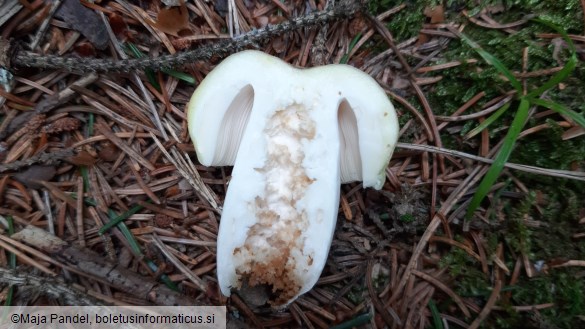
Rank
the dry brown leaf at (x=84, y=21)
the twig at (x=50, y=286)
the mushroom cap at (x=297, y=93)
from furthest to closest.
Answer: the dry brown leaf at (x=84, y=21) → the twig at (x=50, y=286) → the mushroom cap at (x=297, y=93)

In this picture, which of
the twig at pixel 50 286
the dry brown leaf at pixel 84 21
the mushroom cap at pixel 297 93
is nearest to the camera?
the mushroom cap at pixel 297 93

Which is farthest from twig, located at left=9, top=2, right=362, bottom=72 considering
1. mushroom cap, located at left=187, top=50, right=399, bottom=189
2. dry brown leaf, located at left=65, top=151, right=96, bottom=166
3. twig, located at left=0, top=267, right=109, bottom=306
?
twig, located at left=0, top=267, right=109, bottom=306

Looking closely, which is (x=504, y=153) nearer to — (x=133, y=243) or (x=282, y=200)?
(x=282, y=200)

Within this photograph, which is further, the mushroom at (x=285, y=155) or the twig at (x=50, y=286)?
the twig at (x=50, y=286)

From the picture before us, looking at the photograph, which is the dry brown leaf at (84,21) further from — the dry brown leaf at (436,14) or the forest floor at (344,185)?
the dry brown leaf at (436,14)

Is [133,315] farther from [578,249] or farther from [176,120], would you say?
[578,249]

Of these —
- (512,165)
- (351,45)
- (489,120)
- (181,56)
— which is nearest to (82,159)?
(181,56)

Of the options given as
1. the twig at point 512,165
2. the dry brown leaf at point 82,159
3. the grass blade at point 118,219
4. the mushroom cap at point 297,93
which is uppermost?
the mushroom cap at point 297,93

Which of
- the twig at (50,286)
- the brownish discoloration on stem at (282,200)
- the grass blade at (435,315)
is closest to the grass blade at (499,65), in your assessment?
the brownish discoloration on stem at (282,200)

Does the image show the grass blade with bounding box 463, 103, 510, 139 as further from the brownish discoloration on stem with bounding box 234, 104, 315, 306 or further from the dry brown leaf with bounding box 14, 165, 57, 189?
the dry brown leaf with bounding box 14, 165, 57, 189

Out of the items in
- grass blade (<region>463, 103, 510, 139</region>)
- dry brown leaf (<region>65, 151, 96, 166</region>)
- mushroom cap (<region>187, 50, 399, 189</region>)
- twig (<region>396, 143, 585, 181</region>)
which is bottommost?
twig (<region>396, 143, 585, 181</region>)
